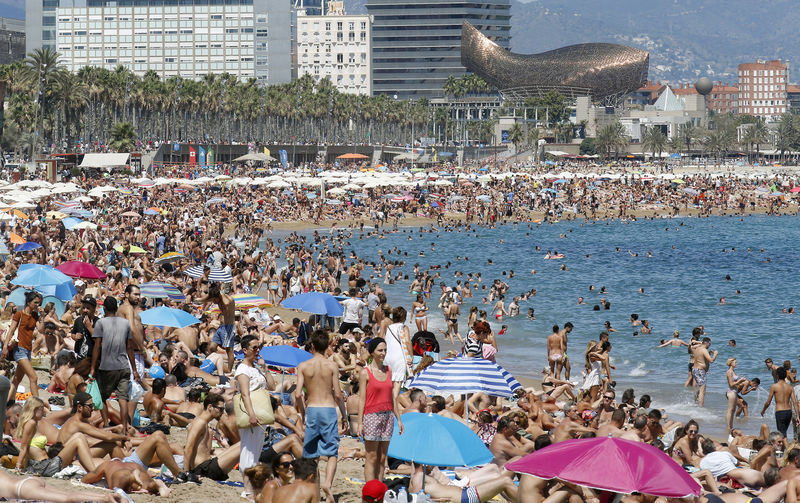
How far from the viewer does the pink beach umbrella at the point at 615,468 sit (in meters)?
7.07

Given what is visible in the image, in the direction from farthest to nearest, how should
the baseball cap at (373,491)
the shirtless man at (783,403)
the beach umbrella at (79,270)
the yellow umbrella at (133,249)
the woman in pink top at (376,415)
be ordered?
1. the yellow umbrella at (133,249)
2. the beach umbrella at (79,270)
3. the shirtless man at (783,403)
4. the woman in pink top at (376,415)
5. the baseball cap at (373,491)

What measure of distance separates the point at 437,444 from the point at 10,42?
145 m

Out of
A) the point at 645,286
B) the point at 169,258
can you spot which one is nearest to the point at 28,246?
the point at 169,258

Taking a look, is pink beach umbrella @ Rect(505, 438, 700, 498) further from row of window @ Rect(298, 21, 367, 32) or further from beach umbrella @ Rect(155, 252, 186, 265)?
row of window @ Rect(298, 21, 367, 32)

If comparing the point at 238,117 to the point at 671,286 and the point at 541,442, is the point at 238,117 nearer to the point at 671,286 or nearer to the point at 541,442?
the point at 671,286

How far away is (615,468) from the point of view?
23.4ft

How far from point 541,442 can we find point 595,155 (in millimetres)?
124957

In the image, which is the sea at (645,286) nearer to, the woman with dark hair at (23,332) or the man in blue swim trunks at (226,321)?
the man in blue swim trunks at (226,321)

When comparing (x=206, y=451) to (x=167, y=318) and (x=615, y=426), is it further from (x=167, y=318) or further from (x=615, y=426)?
(x=167, y=318)

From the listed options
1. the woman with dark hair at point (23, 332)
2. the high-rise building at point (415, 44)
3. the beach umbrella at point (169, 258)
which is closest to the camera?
the woman with dark hair at point (23, 332)

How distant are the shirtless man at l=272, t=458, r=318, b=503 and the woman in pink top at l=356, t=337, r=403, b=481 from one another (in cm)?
152

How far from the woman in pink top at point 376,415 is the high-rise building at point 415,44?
18287 cm

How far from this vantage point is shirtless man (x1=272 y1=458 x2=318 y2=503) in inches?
279

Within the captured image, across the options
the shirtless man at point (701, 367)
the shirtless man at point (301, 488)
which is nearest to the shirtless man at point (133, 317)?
the shirtless man at point (301, 488)
